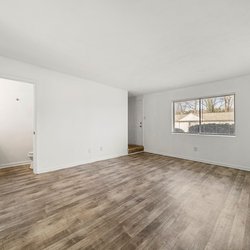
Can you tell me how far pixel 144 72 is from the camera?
3.40m

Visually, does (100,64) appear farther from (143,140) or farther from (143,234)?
(143,140)

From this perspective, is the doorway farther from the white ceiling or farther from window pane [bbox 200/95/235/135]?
the white ceiling

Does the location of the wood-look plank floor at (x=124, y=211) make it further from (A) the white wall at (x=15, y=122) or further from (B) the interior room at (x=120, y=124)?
(A) the white wall at (x=15, y=122)

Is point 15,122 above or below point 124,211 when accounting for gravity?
above

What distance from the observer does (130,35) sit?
78.2 inches

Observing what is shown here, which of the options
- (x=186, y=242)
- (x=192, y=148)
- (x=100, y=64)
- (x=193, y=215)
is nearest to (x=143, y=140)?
(x=192, y=148)

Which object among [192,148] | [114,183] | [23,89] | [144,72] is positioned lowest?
[114,183]

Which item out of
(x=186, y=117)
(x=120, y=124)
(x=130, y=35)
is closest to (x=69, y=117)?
(x=120, y=124)

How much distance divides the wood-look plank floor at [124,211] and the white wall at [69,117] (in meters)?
0.63

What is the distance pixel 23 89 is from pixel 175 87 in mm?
4680

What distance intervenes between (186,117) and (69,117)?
374 centimetres

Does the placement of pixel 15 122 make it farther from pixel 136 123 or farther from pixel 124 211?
pixel 136 123

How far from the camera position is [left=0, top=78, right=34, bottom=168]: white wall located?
3.66 m

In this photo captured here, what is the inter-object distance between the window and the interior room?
31mm
